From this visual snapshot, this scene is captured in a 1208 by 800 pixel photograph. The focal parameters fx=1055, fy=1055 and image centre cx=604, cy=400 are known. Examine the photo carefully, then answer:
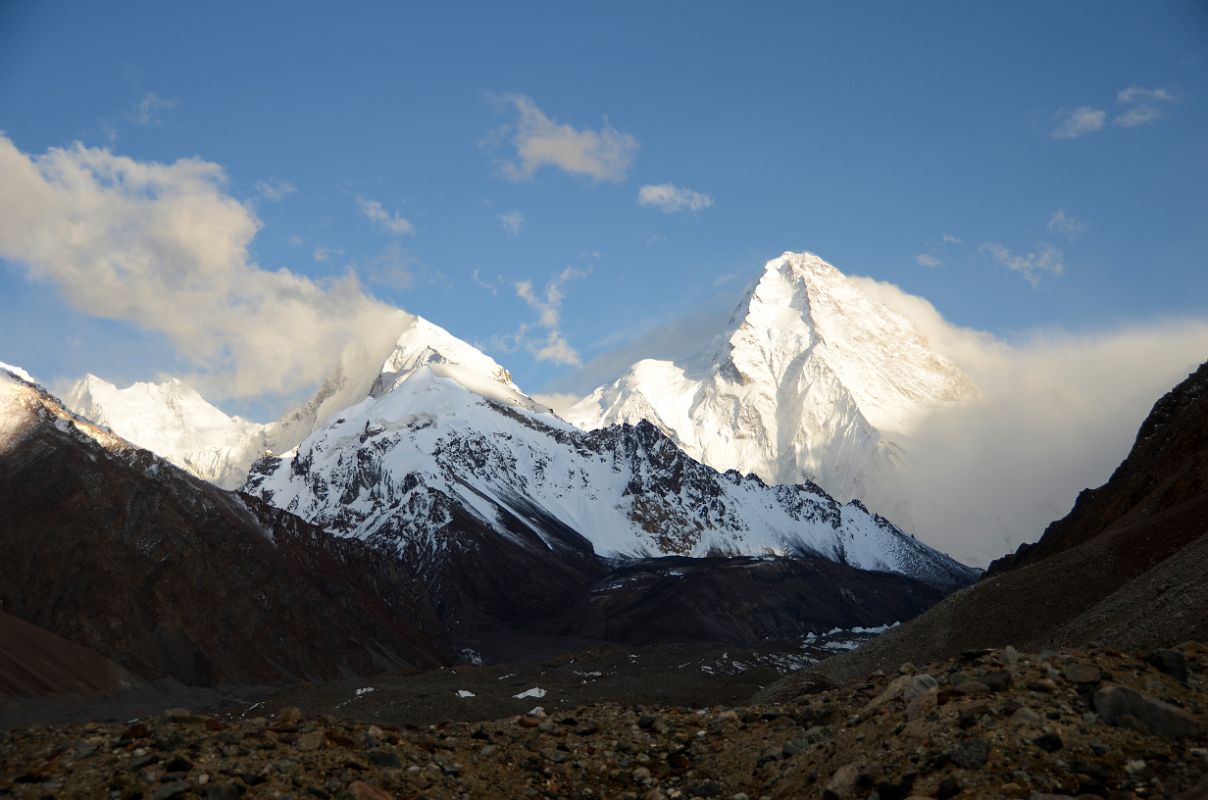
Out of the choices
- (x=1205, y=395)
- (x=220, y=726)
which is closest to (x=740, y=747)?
(x=220, y=726)

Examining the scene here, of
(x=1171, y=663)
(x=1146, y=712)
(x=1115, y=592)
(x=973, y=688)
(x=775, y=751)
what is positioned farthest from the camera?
(x=1115, y=592)

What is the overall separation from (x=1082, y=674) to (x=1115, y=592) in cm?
3031

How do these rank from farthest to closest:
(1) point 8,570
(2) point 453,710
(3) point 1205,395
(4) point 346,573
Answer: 1. (4) point 346,573
2. (1) point 8,570
3. (3) point 1205,395
4. (2) point 453,710

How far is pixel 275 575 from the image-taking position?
472ft

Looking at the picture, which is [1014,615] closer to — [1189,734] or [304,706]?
[1189,734]

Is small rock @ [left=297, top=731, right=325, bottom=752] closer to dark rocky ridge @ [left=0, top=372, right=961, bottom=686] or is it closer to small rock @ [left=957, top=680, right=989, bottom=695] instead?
small rock @ [left=957, top=680, right=989, bottom=695]

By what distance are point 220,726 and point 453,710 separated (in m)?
43.2

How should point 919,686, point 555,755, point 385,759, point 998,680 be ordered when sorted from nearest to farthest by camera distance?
point 998,680
point 385,759
point 919,686
point 555,755

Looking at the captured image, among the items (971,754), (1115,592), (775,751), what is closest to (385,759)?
(775,751)

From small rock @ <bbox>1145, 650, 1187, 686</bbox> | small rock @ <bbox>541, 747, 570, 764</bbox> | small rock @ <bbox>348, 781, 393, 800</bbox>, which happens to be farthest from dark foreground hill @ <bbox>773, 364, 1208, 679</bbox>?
small rock @ <bbox>348, 781, 393, 800</bbox>

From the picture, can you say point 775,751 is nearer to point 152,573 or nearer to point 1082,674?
point 1082,674

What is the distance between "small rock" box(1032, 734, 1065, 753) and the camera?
54.9 ft

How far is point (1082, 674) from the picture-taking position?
754 inches

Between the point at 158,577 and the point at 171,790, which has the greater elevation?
the point at 171,790
